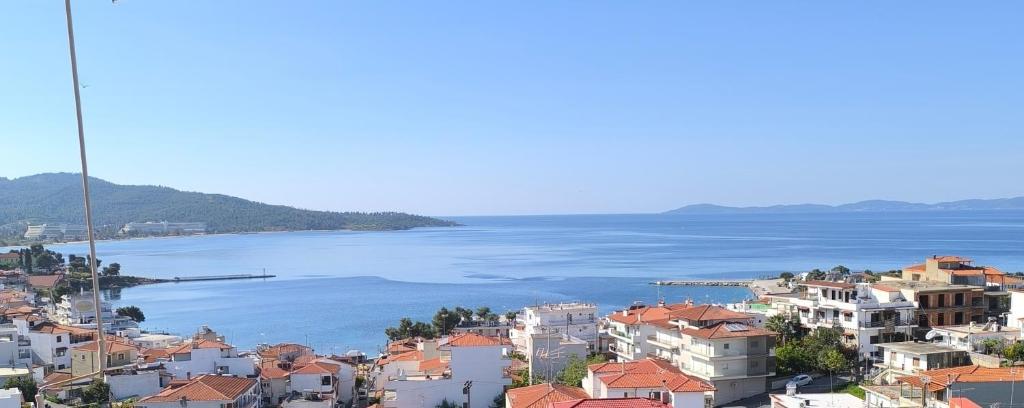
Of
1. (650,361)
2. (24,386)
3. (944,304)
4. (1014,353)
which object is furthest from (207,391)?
(944,304)

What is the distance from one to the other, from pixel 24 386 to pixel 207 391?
6.11 m

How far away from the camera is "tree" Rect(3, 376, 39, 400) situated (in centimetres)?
1773

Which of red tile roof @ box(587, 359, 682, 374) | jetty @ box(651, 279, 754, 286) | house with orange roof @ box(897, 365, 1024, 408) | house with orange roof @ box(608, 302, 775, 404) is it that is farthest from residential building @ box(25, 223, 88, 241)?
house with orange roof @ box(897, 365, 1024, 408)

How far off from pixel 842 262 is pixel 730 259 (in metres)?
13.3

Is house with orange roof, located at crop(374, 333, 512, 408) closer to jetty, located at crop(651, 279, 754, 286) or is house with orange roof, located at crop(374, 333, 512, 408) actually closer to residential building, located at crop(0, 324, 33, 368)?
residential building, located at crop(0, 324, 33, 368)

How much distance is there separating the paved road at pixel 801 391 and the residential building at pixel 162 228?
550 ft

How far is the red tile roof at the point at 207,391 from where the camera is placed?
1502cm

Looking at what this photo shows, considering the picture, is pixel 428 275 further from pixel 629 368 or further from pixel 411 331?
pixel 629 368

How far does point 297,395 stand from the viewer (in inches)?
758

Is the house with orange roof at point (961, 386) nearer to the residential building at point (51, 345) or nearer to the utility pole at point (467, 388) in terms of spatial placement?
the utility pole at point (467, 388)

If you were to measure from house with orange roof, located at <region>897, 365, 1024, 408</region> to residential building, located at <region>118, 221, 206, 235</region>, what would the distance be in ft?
568

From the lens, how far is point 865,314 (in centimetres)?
2266

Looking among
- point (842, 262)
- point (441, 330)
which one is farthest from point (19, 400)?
point (842, 262)

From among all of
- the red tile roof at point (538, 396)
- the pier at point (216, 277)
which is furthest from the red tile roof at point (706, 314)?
the pier at point (216, 277)
